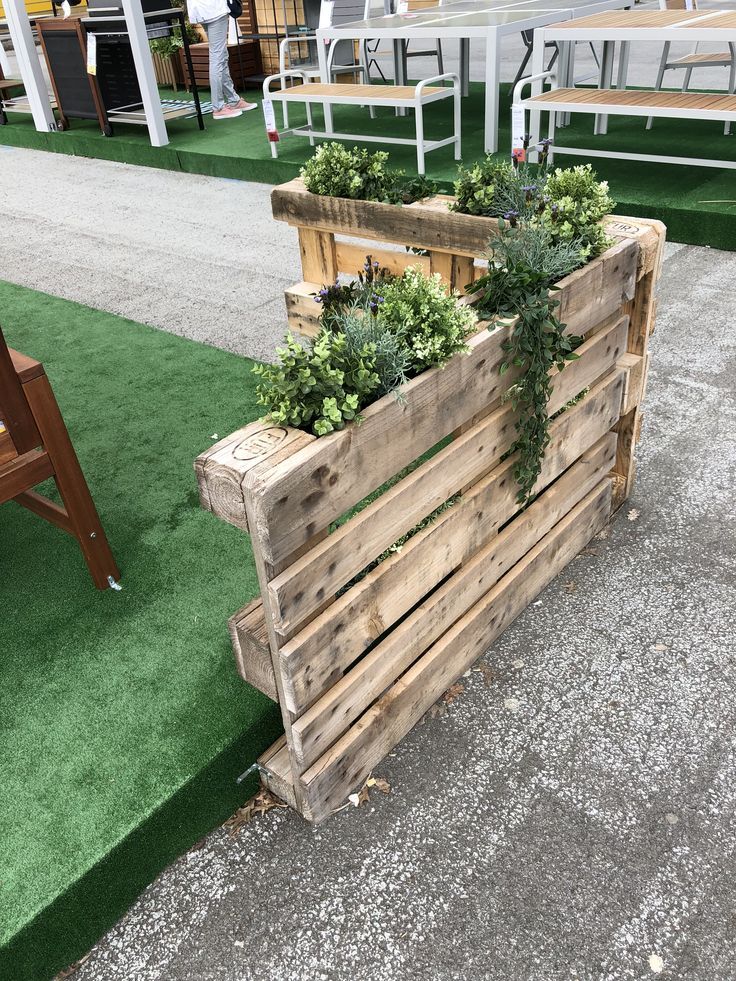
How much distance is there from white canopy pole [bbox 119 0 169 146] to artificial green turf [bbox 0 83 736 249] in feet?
0.60

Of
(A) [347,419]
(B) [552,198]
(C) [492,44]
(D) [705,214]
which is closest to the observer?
(A) [347,419]

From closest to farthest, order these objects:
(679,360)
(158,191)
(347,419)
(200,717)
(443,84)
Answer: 1. (347,419)
2. (200,717)
3. (679,360)
4. (158,191)
5. (443,84)

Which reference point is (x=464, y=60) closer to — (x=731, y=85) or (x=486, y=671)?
(x=731, y=85)

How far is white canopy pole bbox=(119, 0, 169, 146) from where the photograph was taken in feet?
24.3

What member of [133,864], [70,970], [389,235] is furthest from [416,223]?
[70,970]

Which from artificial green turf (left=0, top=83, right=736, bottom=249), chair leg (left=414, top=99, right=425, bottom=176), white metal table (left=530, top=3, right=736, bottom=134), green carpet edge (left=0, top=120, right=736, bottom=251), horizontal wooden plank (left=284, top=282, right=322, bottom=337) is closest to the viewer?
horizontal wooden plank (left=284, top=282, right=322, bottom=337)

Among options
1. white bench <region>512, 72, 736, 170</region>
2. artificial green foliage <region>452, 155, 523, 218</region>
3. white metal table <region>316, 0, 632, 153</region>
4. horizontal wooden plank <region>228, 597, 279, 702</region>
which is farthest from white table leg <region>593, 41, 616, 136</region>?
horizontal wooden plank <region>228, 597, 279, 702</region>

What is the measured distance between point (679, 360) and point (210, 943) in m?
3.19

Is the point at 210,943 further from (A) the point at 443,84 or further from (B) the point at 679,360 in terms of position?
(A) the point at 443,84

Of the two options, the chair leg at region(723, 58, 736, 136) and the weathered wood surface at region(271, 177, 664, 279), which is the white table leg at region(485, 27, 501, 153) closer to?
the chair leg at region(723, 58, 736, 136)

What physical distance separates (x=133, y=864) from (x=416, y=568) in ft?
3.05

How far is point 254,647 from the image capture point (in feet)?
5.94

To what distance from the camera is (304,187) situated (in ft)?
9.48

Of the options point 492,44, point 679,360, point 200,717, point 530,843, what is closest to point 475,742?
point 530,843
